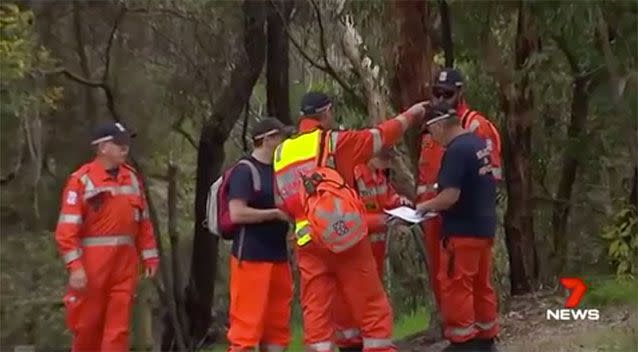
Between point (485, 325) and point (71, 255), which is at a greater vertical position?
point (71, 255)

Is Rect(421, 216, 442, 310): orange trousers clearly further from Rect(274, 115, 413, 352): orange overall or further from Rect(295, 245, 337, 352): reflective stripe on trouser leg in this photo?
Rect(295, 245, 337, 352): reflective stripe on trouser leg

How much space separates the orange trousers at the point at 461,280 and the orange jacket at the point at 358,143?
3.03 ft

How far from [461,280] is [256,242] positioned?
1467mm

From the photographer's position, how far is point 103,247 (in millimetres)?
10945

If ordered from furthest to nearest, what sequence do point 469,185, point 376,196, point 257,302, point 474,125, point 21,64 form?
point 21,64 < point 376,196 < point 474,125 < point 257,302 < point 469,185

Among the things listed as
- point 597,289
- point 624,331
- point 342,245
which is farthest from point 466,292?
point 597,289

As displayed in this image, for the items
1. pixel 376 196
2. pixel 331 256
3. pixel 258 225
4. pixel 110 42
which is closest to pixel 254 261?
pixel 258 225

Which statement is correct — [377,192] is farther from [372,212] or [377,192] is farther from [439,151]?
[439,151]

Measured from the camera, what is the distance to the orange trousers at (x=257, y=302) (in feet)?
32.7

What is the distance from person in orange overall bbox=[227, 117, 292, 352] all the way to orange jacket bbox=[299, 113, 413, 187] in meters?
0.68

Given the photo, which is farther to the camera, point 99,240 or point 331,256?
point 99,240

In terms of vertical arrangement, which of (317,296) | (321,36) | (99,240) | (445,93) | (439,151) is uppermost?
(321,36)

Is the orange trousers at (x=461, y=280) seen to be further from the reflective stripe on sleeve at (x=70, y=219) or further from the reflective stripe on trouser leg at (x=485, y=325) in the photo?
the reflective stripe on sleeve at (x=70, y=219)

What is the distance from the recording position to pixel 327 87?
20.7 meters
